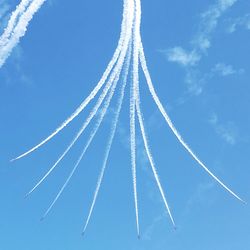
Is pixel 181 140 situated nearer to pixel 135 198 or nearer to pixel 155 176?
pixel 155 176

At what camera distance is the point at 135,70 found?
3088cm

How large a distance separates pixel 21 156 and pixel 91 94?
294 inches

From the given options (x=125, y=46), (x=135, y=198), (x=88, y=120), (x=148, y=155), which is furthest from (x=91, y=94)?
(x=135, y=198)

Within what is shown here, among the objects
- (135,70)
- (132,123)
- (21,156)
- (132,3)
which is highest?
(132,3)

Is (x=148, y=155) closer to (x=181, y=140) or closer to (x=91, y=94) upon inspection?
(x=181, y=140)

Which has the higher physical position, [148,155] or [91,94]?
[91,94]

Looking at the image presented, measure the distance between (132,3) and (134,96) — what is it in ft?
25.0

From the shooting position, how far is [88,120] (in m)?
31.3

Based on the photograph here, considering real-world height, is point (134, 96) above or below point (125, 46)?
below

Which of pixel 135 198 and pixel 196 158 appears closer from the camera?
pixel 196 158

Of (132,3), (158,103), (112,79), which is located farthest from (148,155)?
(132,3)

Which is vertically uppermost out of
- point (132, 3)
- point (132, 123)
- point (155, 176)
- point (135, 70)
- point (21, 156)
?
point (132, 3)

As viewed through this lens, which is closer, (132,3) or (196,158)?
(196,158)

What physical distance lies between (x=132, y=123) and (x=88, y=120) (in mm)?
3531
